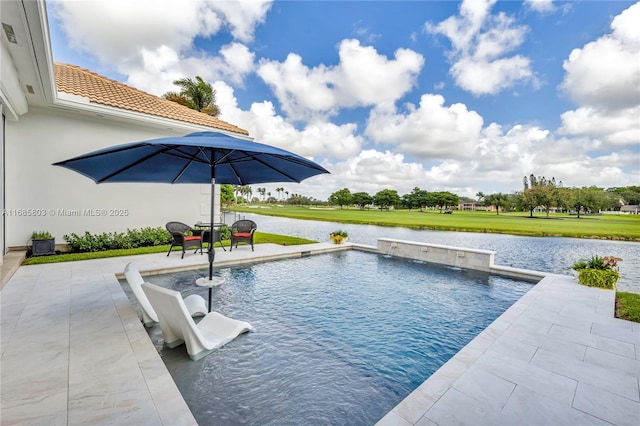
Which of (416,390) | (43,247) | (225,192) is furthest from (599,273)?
(225,192)

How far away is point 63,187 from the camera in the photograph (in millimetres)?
8148

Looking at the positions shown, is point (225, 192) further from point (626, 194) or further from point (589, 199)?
point (589, 199)

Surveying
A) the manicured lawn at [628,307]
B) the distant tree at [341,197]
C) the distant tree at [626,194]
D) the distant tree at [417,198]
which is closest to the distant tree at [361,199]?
the distant tree at [341,197]

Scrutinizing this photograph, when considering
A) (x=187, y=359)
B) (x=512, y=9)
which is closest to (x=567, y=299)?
(x=187, y=359)

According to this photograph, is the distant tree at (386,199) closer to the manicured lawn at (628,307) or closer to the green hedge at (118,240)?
the green hedge at (118,240)

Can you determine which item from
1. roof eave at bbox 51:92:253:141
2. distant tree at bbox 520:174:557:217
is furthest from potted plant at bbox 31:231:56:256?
distant tree at bbox 520:174:557:217

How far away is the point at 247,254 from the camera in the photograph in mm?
8570

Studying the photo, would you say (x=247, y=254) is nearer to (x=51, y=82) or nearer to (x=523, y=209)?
(x=51, y=82)

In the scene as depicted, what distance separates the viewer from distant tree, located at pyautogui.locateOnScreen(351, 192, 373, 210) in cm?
7538

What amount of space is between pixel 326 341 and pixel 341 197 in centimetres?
6949

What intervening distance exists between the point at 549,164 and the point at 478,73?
2123 centimetres

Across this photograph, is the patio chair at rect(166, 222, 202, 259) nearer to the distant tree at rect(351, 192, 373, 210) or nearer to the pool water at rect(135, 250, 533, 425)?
the pool water at rect(135, 250, 533, 425)

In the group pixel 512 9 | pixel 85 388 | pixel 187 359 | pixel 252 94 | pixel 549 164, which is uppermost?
pixel 512 9

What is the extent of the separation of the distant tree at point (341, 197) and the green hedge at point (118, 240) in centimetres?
6406
